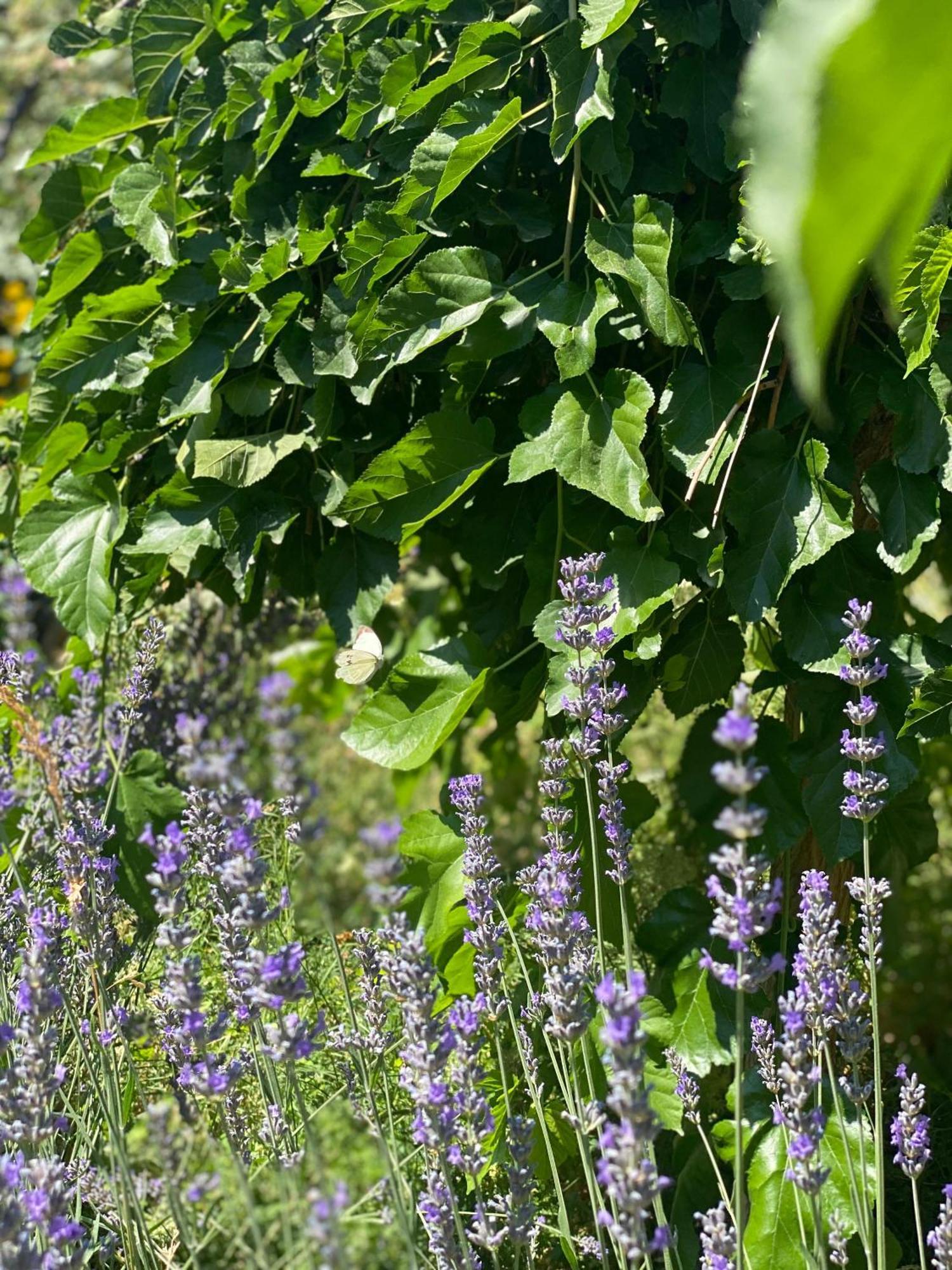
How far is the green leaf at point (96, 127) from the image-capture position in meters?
2.13

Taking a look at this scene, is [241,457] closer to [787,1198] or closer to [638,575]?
[638,575]

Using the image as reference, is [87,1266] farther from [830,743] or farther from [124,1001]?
[830,743]

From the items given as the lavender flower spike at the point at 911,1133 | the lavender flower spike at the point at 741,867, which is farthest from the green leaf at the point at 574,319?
the lavender flower spike at the point at 911,1133

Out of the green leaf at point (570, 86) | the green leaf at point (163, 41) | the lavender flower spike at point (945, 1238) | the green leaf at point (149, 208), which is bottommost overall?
the lavender flower spike at point (945, 1238)

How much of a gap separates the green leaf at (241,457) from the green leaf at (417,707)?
1.14 ft

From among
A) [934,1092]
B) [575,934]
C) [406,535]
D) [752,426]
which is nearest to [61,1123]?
[575,934]

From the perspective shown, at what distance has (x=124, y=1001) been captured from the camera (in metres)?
1.84

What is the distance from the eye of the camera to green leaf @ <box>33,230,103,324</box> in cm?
215

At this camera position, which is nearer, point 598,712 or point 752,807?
point 752,807

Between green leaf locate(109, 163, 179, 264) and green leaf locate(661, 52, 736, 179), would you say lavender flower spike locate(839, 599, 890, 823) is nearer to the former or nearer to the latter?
green leaf locate(661, 52, 736, 179)

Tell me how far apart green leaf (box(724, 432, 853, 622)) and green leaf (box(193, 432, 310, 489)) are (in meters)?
0.66

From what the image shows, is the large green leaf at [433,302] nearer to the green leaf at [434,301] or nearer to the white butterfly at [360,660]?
the green leaf at [434,301]

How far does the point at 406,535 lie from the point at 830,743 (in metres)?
0.60

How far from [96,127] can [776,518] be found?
1.35 m
